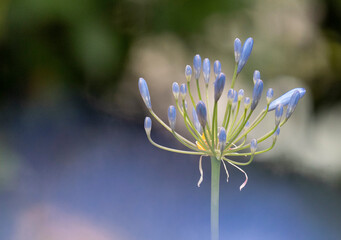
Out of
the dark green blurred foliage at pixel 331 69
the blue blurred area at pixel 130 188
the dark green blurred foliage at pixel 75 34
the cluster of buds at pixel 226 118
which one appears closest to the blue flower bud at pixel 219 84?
the cluster of buds at pixel 226 118

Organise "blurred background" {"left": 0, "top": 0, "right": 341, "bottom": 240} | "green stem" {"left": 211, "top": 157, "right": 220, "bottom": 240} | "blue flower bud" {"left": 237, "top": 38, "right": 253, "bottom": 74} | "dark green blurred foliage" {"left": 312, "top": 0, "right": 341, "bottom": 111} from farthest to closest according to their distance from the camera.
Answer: "dark green blurred foliage" {"left": 312, "top": 0, "right": 341, "bottom": 111} → "blurred background" {"left": 0, "top": 0, "right": 341, "bottom": 240} → "blue flower bud" {"left": 237, "top": 38, "right": 253, "bottom": 74} → "green stem" {"left": 211, "top": 157, "right": 220, "bottom": 240}

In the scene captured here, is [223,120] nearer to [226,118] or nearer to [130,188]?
[226,118]

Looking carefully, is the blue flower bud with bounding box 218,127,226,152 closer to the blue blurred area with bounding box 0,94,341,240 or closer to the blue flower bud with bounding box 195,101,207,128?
the blue flower bud with bounding box 195,101,207,128

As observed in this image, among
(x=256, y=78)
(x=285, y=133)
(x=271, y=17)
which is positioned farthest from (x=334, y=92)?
(x=256, y=78)

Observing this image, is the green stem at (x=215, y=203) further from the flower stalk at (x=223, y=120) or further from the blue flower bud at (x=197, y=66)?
the blue flower bud at (x=197, y=66)

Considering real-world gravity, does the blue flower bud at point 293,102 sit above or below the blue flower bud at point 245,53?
below

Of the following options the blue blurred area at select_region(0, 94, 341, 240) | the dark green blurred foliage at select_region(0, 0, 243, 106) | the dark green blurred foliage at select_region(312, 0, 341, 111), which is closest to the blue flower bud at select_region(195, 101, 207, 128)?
the blue blurred area at select_region(0, 94, 341, 240)

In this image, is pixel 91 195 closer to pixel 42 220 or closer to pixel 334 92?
pixel 42 220

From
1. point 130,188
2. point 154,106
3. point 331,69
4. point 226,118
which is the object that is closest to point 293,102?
point 226,118
